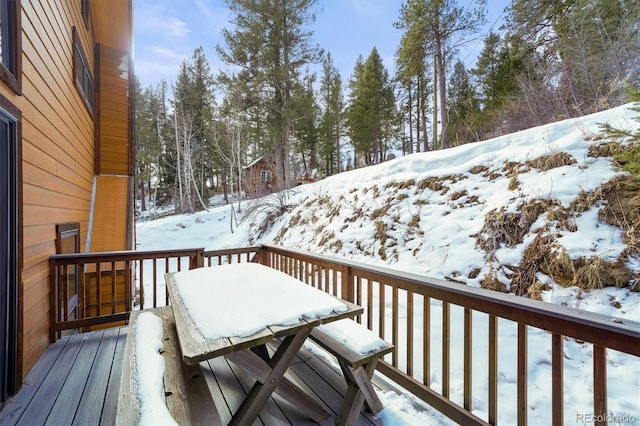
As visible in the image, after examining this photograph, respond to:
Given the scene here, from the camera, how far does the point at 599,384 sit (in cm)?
113

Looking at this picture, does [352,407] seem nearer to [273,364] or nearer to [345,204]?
[273,364]

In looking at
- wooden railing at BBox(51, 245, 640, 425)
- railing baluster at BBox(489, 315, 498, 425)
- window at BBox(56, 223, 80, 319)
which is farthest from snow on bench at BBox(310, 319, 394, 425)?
window at BBox(56, 223, 80, 319)

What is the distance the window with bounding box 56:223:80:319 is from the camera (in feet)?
9.70

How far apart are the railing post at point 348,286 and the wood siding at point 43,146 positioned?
2321 millimetres

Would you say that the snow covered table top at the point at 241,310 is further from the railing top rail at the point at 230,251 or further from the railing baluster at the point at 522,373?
the railing top rail at the point at 230,251

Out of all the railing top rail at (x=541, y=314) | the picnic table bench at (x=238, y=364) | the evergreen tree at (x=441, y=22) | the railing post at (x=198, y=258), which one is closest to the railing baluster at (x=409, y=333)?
the railing top rail at (x=541, y=314)

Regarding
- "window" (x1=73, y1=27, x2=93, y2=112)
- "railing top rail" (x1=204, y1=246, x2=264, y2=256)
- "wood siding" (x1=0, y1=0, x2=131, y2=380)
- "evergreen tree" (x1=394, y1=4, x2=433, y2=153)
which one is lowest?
"railing top rail" (x1=204, y1=246, x2=264, y2=256)

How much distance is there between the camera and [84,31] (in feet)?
15.3

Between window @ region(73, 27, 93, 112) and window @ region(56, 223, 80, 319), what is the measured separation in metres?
2.09

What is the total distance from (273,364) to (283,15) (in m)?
14.3

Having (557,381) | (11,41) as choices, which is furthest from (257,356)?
(11,41)

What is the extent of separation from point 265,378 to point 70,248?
3.54m

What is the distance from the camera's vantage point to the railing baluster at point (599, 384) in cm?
112

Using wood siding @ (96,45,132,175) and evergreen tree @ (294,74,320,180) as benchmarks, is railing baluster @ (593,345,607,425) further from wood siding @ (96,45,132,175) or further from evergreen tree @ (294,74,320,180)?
evergreen tree @ (294,74,320,180)
